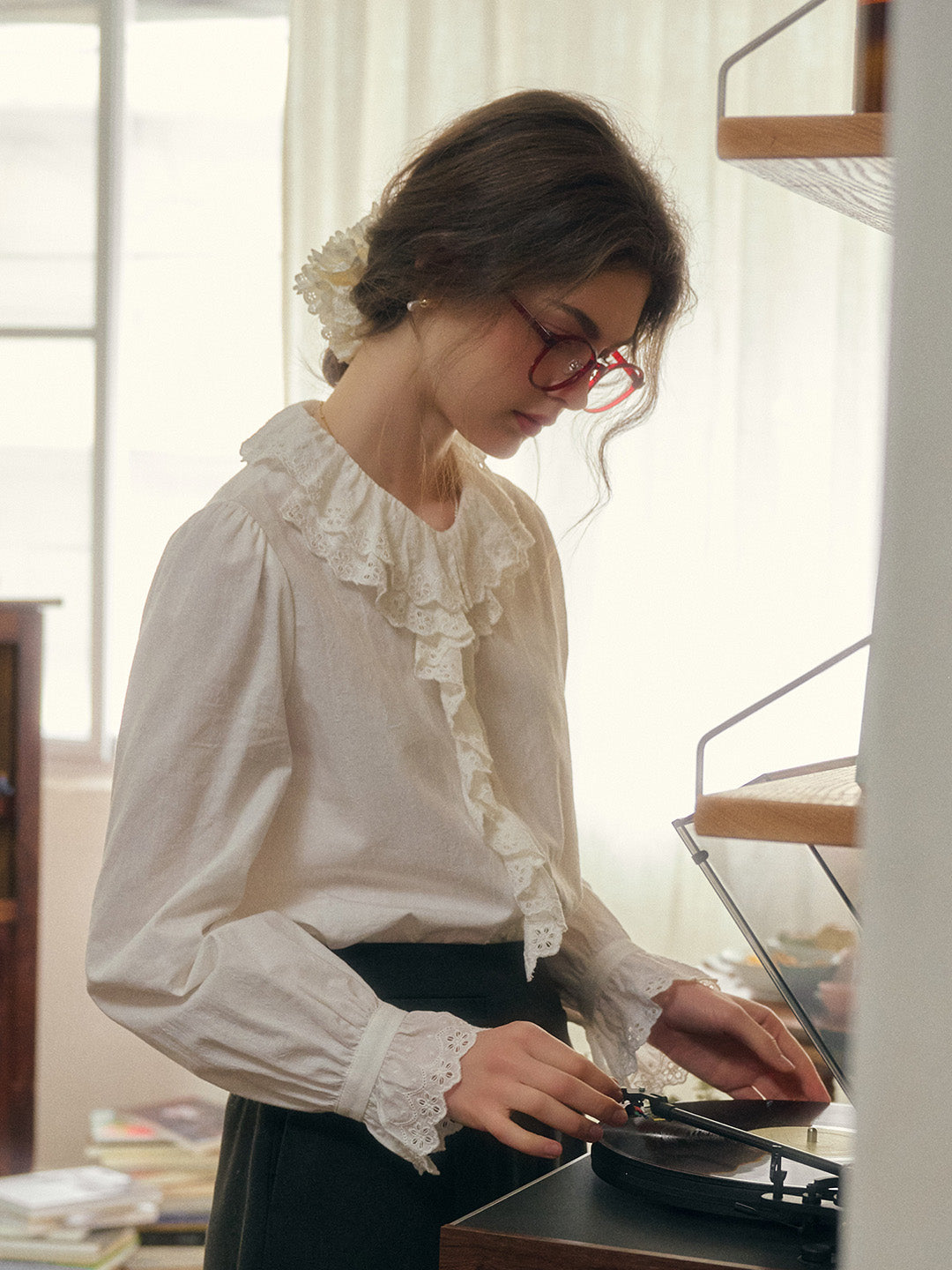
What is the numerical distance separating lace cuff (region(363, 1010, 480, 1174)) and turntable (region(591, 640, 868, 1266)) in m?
0.10

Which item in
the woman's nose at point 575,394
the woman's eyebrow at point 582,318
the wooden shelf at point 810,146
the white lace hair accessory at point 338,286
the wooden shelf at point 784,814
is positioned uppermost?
the white lace hair accessory at point 338,286

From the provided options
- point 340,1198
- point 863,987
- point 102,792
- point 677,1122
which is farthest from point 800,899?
point 102,792

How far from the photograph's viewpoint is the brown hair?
0.91 meters

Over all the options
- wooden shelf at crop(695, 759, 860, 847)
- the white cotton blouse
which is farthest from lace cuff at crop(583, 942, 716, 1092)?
wooden shelf at crop(695, 759, 860, 847)

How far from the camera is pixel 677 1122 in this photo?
2.31 feet

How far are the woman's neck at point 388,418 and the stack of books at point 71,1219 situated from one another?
1621 mm

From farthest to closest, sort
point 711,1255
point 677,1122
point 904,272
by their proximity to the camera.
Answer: point 677,1122 → point 711,1255 → point 904,272

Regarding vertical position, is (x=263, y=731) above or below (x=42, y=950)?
above

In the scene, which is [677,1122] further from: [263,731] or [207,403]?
[207,403]

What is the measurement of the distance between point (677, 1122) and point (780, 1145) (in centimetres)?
10

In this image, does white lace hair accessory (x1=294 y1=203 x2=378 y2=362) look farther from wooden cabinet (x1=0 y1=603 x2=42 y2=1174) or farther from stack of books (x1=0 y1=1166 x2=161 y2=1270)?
stack of books (x1=0 y1=1166 x2=161 y2=1270)

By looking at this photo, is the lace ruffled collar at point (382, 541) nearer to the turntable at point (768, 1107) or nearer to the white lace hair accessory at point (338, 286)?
the white lace hair accessory at point (338, 286)

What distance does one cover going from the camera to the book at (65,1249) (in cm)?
206

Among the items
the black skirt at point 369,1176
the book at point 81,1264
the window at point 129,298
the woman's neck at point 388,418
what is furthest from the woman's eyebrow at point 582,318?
the window at point 129,298
